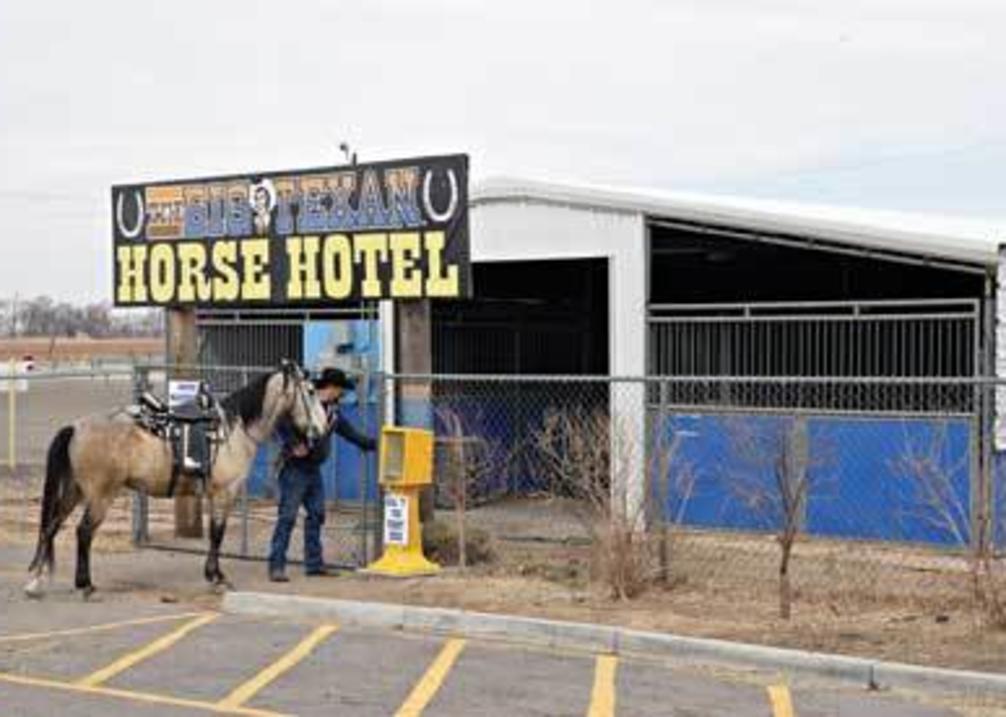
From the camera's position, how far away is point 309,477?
45.3 ft

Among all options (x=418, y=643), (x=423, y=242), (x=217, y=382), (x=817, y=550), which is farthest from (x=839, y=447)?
(x=217, y=382)

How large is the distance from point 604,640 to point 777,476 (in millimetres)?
2056

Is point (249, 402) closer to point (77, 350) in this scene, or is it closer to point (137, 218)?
point (137, 218)

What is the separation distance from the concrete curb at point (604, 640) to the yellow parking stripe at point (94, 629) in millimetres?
511

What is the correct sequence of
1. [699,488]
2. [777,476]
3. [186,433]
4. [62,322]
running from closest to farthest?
[777,476] < [186,433] < [699,488] < [62,322]

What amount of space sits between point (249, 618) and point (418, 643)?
178 cm

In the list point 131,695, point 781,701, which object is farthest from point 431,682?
point 781,701

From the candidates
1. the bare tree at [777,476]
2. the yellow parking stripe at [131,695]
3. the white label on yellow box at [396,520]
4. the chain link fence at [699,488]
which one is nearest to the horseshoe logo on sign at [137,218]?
the chain link fence at [699,488]

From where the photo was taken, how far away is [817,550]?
14.9m

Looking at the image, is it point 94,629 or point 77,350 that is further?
point 77,350

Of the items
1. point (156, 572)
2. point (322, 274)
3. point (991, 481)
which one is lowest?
point (156, 572)

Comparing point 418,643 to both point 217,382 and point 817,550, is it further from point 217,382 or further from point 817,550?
point 217,382

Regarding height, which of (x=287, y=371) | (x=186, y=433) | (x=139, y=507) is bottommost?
(x=139, y=507)

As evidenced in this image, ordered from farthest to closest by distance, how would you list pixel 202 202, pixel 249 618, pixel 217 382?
1. pixel 217 382
2. pixel 202 202
3. pixel 249 618
